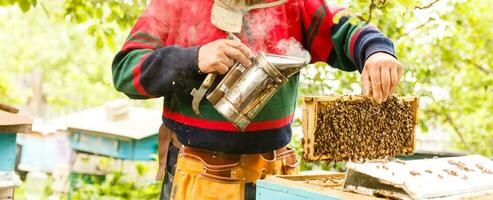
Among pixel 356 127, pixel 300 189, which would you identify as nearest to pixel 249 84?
pixel 300 189

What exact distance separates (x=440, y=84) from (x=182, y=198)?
4723 millimetres

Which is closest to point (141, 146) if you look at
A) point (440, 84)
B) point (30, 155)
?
point (30, 155)

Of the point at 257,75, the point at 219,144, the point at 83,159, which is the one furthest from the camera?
the point at 83,159

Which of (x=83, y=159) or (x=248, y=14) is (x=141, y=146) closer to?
(x=83, y=159)

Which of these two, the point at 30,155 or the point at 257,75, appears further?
the point at 30,155

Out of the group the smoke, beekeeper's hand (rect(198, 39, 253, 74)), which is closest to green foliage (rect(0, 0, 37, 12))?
the smoke

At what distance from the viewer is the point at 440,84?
6.44m

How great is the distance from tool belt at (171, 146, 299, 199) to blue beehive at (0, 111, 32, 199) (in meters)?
1.17

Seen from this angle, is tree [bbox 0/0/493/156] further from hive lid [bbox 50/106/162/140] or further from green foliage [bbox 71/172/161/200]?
green foliage [bbox 71/172/161/200]

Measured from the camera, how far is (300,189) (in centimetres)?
186

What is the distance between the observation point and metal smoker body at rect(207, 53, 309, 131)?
2.04m

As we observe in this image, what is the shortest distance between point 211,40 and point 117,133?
4.61 m

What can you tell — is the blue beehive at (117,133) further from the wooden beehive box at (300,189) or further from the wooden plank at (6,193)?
the wooden beehive box at (300,189)

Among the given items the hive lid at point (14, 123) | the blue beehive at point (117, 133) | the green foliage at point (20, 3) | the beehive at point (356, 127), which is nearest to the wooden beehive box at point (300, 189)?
the beehive at point (356, 127)
